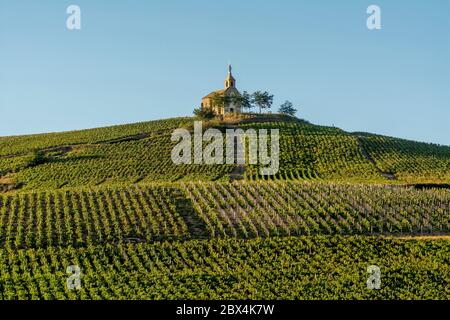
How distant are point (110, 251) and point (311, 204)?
48.8ft

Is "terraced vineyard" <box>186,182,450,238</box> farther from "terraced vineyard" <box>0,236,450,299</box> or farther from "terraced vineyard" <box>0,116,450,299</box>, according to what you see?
"terraced vineyard" <box>0,236,450,299</box>

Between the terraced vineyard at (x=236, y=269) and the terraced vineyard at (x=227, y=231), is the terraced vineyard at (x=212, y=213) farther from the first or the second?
the terraced vineyard at (x=236, y=269)

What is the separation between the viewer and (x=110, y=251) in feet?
131

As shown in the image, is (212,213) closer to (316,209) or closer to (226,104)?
(316,209)

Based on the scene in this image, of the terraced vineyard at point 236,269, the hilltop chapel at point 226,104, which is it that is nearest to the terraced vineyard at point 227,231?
the terraced vineyard at point 236,269

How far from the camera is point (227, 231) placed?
4322cm

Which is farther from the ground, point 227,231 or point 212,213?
point 212,213

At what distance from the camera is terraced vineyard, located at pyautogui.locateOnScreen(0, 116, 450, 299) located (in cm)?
3444

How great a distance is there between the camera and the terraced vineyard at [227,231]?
3444 cm

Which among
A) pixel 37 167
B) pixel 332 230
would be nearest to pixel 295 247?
pixel 332 230

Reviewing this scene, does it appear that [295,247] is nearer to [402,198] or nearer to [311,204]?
[311,204]

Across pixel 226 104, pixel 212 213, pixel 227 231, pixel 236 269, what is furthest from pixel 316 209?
pixel 226 104

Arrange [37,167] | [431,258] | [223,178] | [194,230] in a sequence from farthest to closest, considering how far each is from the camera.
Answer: [37,167] < [223,178] < [194,230] < [431,258]

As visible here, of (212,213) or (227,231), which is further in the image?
(212,213)
